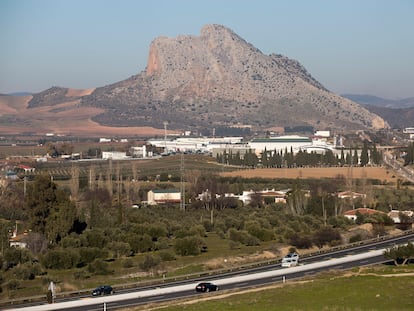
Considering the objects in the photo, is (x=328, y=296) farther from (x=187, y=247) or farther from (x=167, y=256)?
(x=187, y=247)

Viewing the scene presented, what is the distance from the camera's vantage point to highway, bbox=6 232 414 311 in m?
31.0

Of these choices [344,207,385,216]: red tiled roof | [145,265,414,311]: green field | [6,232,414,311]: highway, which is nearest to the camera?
[145,265,414,311]: green field

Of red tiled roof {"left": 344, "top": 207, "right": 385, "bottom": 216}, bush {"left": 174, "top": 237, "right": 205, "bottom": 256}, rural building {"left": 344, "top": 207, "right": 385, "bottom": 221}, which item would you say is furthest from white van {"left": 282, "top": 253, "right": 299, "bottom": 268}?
red tiled roof {"left": 344, "top": 207, "right": 385, "bottom": 216}

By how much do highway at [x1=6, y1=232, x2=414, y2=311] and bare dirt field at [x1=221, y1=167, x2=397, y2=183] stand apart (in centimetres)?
4088

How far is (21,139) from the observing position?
170750 mm

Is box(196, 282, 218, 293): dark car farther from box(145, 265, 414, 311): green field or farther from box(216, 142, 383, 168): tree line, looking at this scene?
box(216, 142, 383, 168): tree line

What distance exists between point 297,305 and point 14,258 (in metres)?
18.9

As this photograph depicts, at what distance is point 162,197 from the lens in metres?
72.7

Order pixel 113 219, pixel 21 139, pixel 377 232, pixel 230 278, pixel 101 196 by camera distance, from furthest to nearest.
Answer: pixel 21 139 < pixel 101 196 < pixel 113 219 < pixel 377 232 < pixel 230 278

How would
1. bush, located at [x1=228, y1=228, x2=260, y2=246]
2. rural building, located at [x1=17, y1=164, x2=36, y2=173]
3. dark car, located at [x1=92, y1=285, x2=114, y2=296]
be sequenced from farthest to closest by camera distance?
rural building, located at [x1=17, y1=164, x2=36, y2=173] → bush, located at [x1=228, y1=228, x2=260, y2=246] → dark car, located at [x1=92, y1=285, x2=114, y2=296]

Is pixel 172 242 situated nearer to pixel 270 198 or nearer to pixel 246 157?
pixel 270 198

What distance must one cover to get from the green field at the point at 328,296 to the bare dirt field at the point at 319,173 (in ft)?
171

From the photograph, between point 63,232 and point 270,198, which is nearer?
point 63,232

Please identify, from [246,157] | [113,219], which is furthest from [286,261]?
[246,157]
